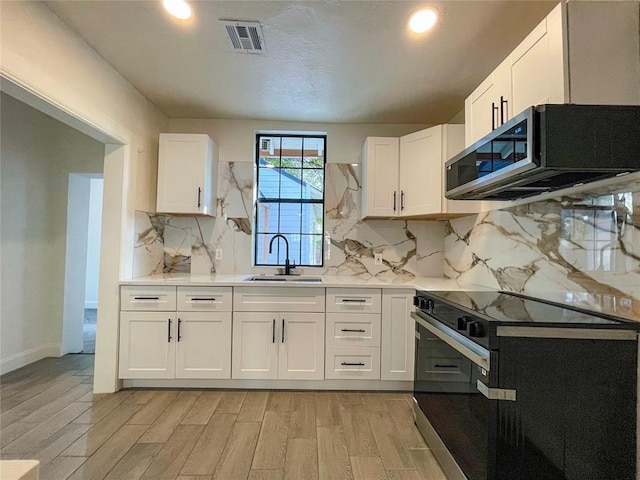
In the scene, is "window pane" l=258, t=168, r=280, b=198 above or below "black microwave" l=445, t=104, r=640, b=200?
above

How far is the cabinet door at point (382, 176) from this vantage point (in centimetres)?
319

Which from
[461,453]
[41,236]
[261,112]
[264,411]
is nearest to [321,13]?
[261,112]

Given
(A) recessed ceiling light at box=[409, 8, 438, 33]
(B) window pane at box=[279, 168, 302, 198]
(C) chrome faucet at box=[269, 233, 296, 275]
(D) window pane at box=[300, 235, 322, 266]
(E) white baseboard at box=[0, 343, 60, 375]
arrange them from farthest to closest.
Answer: (B) window pane at box=[279, 168, 302, 198]
(D) window pane at box=[300, 235, 322, 266]
(C) chrome faucet at box=[269, 233, 296, 275]
(E) white baseboard at box=[0, 343, 60, 375]
(A) recessed ceiling light at box=[409, 8, 438, 33]

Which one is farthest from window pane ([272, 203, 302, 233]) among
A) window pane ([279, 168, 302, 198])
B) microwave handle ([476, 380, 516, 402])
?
microwave handle ([476, 380, 516, 402])

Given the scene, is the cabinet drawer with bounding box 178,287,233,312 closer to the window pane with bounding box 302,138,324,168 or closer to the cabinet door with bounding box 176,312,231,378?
the cabinet door with bounding box 176,312,231,378

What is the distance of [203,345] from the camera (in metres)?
2.83

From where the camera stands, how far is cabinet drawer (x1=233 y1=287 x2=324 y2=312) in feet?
9.33

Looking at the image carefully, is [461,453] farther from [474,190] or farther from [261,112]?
[261,112]

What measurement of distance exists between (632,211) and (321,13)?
6.01 feet

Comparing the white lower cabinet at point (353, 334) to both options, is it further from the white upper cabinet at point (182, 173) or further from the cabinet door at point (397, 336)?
the white upper cabinet at point (182, 173)

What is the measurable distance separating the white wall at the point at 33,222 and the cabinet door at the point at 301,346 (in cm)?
253

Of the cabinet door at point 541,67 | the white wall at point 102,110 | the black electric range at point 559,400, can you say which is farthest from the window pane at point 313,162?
the black electric range at point 559,400

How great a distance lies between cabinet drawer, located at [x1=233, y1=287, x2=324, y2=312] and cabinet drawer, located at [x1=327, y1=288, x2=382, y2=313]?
0.37 ft

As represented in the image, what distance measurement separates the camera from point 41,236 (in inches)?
138
